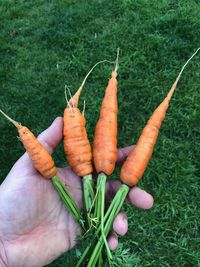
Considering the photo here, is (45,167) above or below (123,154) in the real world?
above

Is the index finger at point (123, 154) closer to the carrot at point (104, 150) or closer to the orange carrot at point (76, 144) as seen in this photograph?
the carrot at point (104, 150)

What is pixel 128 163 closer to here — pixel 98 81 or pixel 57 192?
pixel 57 192

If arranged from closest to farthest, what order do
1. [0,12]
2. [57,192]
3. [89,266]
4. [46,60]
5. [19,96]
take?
1. [89,266]
2. [57,192]
3. [19,96]
4. [46,60]
5. [0,12]

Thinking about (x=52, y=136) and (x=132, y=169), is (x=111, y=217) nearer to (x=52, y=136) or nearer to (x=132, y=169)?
(x=132, y=169)

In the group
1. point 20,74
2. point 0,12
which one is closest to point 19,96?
point 20,74

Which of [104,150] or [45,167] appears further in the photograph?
[104,150]

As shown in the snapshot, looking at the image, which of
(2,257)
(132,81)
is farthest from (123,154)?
(132,81)

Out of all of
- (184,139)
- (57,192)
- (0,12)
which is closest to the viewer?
(57,192)
